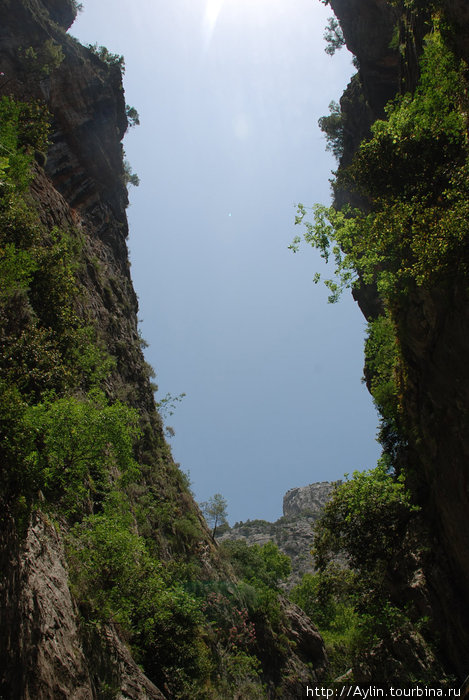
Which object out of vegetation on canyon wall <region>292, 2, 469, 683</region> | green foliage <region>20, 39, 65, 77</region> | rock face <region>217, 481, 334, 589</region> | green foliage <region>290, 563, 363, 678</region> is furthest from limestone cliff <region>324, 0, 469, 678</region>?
rock face <region>217, 481, 334, 589</region>

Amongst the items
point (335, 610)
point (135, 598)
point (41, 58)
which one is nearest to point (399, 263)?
point (135, 598)

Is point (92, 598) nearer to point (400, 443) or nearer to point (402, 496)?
point (402, 496)

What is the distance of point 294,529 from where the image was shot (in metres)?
95.7

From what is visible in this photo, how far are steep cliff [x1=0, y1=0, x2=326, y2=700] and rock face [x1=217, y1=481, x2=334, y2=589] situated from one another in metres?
49.8

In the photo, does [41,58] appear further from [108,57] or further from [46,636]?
[46,636]

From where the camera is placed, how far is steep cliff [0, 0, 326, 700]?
891cm

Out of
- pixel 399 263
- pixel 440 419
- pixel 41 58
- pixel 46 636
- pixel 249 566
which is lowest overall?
pixel 249 566

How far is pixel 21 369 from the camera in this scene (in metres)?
11.3

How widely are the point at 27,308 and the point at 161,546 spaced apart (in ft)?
46.6

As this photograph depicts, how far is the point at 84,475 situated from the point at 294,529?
309ft

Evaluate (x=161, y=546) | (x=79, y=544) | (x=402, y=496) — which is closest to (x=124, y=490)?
(x=161, y=546)

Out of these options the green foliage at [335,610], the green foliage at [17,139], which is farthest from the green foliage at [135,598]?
the green foliage at [17,139]

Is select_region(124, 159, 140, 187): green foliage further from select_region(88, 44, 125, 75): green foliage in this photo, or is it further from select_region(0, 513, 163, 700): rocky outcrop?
select_region(0, 513, 163, 700): rocky outcrop

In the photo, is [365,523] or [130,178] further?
[130,178]
